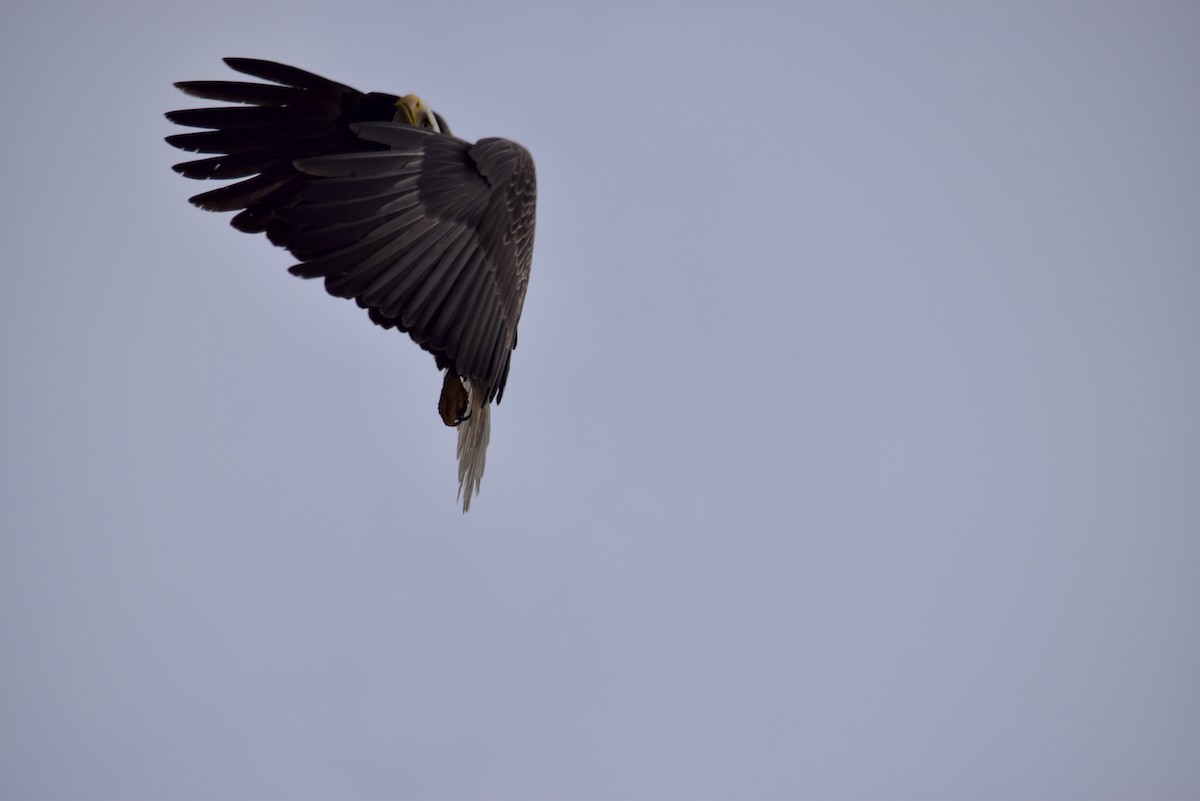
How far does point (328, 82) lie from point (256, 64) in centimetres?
48

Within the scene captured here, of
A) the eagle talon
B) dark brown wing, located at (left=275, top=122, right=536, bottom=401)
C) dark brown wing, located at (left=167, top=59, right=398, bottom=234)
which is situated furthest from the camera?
the eagle talon

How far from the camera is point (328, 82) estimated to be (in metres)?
7.81

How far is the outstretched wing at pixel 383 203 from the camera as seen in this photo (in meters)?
5.97

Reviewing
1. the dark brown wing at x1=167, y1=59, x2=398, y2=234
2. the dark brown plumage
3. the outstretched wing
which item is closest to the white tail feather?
the dark brown plumage

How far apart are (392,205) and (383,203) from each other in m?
0.05

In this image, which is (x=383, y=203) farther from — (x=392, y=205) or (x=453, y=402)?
(x=453, y=402)

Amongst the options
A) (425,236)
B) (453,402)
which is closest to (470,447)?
(453,402)

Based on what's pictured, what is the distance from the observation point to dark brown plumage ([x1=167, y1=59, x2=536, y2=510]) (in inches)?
235

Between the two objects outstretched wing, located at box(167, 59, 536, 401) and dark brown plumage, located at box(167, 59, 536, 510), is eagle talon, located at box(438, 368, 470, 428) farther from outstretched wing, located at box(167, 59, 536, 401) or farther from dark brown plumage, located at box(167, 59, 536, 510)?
outstretched wing, located at box(167, 59, 536, 401)

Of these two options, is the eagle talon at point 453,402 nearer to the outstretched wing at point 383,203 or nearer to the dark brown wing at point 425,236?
the outstretched wing at point 383,203

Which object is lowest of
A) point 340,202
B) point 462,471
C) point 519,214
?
point 462,471

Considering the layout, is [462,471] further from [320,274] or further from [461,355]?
[320,274]

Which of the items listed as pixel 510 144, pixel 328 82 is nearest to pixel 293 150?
pixel 328 82

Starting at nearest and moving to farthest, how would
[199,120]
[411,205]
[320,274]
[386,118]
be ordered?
[320,274] → [411,205] → [199,120] → [386,118]
